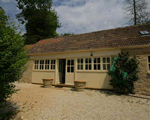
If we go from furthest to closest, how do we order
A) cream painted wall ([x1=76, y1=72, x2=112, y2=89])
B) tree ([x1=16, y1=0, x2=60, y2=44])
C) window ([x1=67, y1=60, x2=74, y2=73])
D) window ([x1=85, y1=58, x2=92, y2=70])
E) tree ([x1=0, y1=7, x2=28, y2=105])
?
tree ([x1=16, y1=0, x2=60, y2=44]) < window ([x1=67, y1=60, x2=74, y2=73]) < window ([x1=85, y1=58, x2=92, y2=70]) < cream painted wall ([x1=76, y1=72, x2=112, y2=89]) < tree ([x1=0, y1=7, x2=28, y2=105])

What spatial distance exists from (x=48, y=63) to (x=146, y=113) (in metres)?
8.44

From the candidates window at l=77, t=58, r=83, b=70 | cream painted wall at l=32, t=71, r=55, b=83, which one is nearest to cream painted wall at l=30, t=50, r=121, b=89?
cream painted wall at l=32, t=71, r=55, b=83

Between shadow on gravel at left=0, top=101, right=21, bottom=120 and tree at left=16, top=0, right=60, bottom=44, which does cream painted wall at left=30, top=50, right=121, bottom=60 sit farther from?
tree at left=16, top=0, right=60, bottom=44

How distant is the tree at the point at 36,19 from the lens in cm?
2349

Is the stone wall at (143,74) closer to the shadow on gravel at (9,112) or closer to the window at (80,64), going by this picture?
the window at (80,64)

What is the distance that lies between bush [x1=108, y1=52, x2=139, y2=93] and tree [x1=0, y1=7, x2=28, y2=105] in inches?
217

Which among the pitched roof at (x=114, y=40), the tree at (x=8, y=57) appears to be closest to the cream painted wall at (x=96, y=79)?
the pitched roof at (x=114, y=40)

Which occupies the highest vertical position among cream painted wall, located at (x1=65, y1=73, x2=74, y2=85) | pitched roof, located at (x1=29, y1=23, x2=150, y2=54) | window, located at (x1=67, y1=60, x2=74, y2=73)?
pitched roof, located at (x1=29, y1=23, x2=150, y2=54)

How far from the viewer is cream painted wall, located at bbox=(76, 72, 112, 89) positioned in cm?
772

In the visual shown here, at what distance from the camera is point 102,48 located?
26.1 ft

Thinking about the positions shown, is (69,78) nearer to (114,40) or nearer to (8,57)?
(114,40)

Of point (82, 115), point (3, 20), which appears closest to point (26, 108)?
point (82, 115)

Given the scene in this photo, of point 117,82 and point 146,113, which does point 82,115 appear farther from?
point 117,82

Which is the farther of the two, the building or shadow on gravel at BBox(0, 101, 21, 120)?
the building
